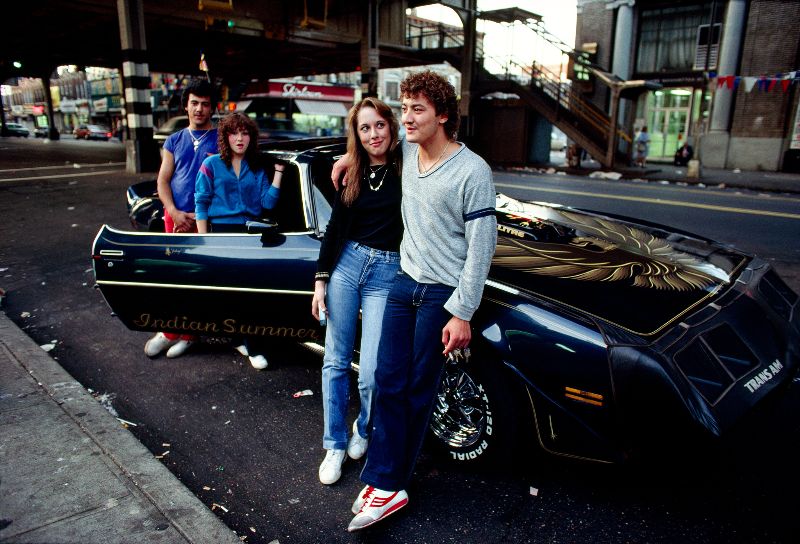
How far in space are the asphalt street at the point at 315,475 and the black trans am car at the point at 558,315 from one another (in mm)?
222

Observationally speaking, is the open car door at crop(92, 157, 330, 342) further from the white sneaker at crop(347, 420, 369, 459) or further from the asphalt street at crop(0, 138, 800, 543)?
the white sneaker at crop(347, 420, 369, 459)

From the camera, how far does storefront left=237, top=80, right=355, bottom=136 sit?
116 feet

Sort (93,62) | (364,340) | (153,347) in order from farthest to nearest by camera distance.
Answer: (93,62), (153,347), (364,340)

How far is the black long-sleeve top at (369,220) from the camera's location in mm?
2461

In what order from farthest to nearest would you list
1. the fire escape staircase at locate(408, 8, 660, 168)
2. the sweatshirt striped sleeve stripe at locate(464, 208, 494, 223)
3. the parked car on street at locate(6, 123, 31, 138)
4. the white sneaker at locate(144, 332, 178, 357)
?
the parked car on street at locate(6, 123, 31, 138) < the fire escape staircase at locate(408, 8, 660, 168) < the white sneaker at locate(144, 332, 178, 357) < the sweatshirt striped sleeve stripe at locate(464, 208, 494, 223)

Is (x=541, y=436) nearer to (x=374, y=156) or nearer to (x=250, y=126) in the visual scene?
(x=374, y=156)

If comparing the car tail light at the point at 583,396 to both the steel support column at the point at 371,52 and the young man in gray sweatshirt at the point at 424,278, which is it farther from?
the steel support column at the point at 371,52

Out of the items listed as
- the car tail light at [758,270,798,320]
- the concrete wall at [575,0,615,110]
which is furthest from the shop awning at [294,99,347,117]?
the car tail light at [758,270,798,320]

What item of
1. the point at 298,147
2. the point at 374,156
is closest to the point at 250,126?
the point at 298,147

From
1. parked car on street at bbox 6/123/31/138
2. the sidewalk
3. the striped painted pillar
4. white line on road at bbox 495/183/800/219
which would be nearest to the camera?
the sidewalk

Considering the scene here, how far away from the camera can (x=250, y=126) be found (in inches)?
143

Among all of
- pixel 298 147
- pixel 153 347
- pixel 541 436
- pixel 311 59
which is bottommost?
pixel 153 347

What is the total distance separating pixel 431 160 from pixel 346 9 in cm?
2106

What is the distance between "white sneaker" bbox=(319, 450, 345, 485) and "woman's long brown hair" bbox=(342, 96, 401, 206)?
1.27 metres
